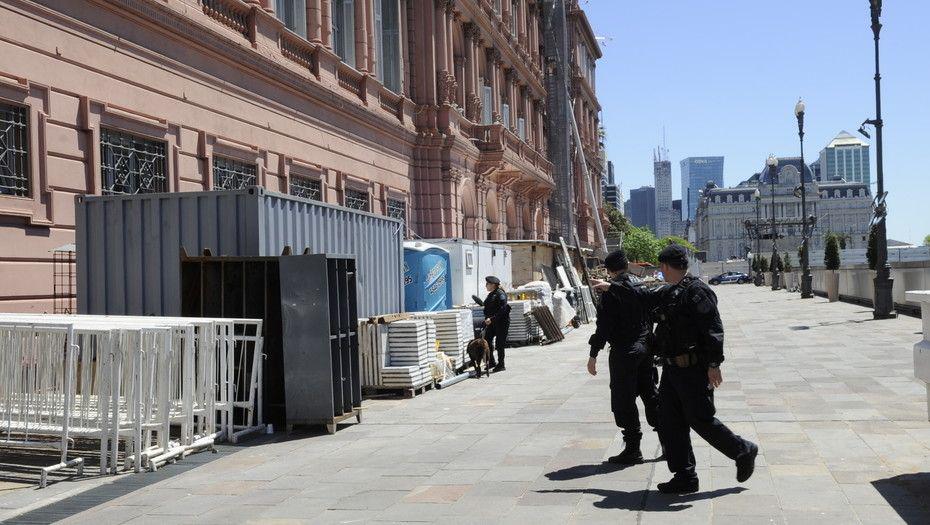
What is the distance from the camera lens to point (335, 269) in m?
11.0

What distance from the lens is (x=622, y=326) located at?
834 centimetres

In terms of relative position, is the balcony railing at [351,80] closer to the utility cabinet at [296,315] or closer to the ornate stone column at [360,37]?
the ornate stone column at [360,37]

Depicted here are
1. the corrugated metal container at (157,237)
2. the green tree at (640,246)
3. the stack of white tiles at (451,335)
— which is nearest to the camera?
the corrugated metal container at (157,237)

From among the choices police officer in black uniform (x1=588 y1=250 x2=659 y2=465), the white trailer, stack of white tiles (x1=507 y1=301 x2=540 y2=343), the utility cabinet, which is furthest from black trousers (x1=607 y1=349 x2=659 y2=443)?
stack of white tiles (x1=507 y1=301 x2=540 y2=343)

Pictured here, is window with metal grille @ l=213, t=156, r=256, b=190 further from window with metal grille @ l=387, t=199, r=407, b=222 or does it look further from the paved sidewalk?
window with metal grille @ l=387, t=199, r=407, b=222

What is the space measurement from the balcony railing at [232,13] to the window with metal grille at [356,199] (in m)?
5.97

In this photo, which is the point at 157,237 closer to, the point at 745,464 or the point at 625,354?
the point at 625,354

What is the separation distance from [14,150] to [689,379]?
8.93 metres

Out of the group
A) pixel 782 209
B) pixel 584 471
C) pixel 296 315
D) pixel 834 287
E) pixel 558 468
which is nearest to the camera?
pixel 584 471

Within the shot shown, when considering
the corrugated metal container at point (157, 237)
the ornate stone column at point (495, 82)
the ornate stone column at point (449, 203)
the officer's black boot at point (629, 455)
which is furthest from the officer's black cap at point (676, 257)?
the ornate stone column at point (495, 82)

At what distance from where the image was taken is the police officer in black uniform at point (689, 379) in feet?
22.6

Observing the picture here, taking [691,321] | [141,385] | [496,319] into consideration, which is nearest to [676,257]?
[691,321]

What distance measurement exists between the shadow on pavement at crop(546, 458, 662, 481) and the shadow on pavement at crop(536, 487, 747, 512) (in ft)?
1.57

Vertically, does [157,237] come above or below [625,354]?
above
